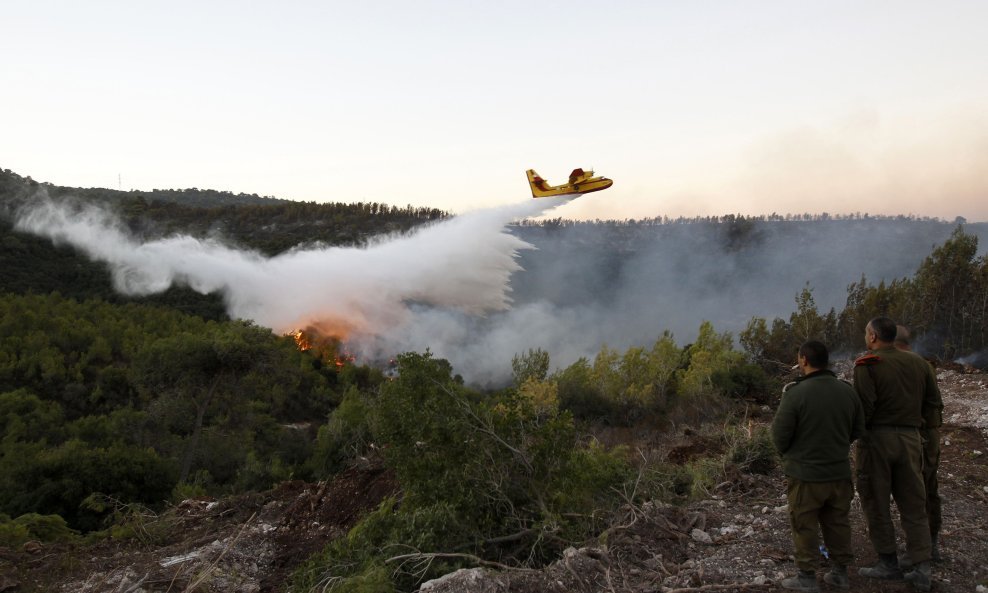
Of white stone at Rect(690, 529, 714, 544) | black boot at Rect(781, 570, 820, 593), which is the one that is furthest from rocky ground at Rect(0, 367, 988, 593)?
black boot at Rect(781, 570, 820, 593)

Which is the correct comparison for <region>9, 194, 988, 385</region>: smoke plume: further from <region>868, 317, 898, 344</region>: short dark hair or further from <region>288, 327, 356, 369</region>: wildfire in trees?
<region>868, 317, 898, 344</region>: short dark hair

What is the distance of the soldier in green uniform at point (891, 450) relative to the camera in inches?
185

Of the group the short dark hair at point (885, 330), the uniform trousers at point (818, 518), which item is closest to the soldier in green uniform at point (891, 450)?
the short dark hair at point (885, 330)

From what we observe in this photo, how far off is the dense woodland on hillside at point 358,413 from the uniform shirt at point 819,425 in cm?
272

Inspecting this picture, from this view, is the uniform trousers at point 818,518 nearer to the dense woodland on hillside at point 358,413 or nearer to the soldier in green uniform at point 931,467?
the soldier in green uniform at point 931,467

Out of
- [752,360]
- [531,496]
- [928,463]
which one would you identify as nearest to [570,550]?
[531,496]

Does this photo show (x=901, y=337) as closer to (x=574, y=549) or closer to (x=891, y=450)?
(x=891, y=450)

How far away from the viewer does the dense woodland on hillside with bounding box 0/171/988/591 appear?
21.8 ft

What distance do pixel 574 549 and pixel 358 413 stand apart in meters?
13.2

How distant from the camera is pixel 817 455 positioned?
445cm

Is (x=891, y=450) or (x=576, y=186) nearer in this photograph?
(x=891, y=450)

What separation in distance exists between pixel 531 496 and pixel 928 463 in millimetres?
3822

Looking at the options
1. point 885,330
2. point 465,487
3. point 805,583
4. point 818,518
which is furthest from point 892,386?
point 465,487

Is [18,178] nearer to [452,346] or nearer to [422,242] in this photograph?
[452,346]
